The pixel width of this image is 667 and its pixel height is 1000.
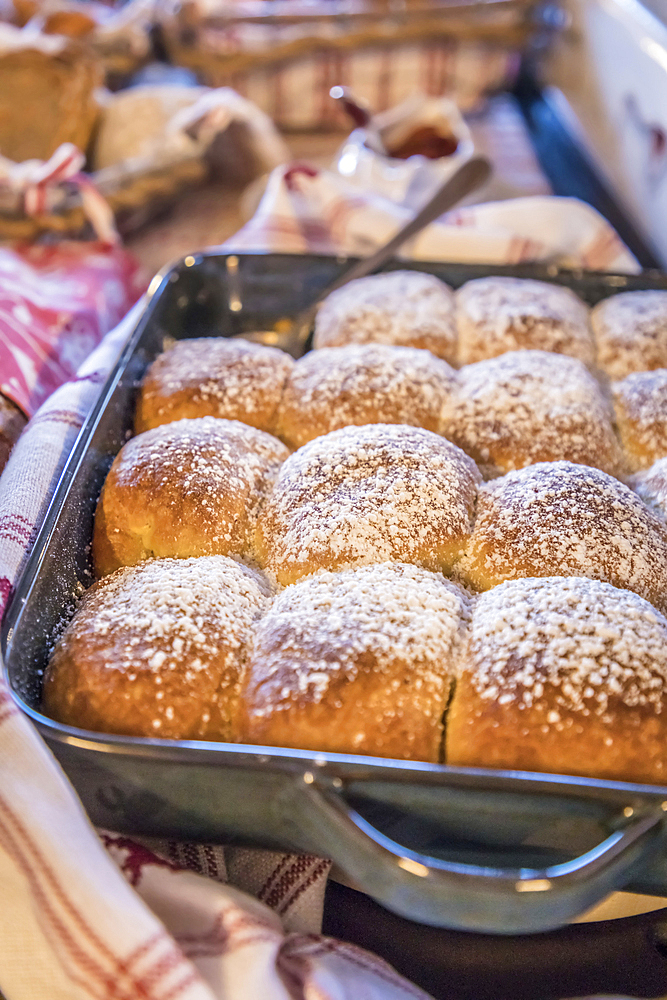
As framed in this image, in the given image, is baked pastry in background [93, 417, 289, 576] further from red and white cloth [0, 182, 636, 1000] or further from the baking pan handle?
the baking pan handle

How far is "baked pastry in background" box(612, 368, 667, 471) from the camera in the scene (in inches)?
35.5

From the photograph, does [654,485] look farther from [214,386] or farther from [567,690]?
[214,386]

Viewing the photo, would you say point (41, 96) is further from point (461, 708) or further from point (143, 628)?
point (461, 708)

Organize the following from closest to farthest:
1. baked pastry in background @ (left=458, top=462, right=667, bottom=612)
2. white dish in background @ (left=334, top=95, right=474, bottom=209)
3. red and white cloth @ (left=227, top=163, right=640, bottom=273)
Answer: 1. baked pastry in background @ (left=458, top=462, right=667, bottom=612)
2. red and white cloth @ (left=227, top=163, right=640, bottom=273)
3. white dish in background @ (left=334, top=95, right=474, bottom=209)

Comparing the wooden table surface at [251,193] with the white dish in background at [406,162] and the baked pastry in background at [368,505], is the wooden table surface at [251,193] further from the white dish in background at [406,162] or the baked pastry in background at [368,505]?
the baked pastry in background at [368,505]

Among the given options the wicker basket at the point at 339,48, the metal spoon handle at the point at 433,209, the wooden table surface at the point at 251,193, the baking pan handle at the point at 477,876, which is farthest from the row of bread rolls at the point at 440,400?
the wicker basket at the point at 339,48

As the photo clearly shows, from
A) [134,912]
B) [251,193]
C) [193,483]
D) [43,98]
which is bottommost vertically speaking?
[134,912]

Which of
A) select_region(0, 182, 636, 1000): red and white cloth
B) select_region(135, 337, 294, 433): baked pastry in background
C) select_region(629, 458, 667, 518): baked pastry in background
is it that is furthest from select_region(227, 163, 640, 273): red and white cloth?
select_region(0, 182, 636, 1000): red and white cloth

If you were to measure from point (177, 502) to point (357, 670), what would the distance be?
0.29m

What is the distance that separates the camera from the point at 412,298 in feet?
3.61

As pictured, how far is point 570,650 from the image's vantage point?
2.02ft

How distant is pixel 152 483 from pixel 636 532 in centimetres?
50

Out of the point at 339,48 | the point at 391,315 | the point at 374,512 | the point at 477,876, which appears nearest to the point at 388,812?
the point at 477,876

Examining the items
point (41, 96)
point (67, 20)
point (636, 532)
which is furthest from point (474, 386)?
point (67, 20)
